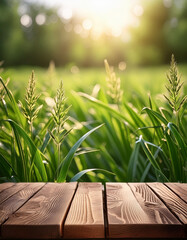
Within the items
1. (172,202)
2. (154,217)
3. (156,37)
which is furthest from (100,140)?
(156,37)

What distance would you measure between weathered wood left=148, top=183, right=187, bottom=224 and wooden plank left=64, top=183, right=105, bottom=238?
0.24 m

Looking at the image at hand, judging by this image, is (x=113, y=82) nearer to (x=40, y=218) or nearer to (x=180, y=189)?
(x=180, y=189)

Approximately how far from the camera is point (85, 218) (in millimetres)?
888

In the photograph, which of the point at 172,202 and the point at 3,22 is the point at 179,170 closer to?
the point at 172,202

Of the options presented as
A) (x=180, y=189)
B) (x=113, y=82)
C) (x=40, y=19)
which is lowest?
(x=180, y=189)

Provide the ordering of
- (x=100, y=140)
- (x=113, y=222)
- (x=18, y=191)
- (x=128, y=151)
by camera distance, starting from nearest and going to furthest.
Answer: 1. (x=113, y=222)
2. (x=18, y=191)
3. (x=128, y=151)
4. (x=100, y=140)

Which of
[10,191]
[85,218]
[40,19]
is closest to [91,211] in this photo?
[85,218]

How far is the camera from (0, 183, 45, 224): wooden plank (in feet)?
3.12

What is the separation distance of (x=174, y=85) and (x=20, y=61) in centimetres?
2380

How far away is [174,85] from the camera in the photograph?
1386 mm

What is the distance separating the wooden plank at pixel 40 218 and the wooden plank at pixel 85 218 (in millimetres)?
24

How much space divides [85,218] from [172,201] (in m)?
0.37

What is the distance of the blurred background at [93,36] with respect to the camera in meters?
19.5

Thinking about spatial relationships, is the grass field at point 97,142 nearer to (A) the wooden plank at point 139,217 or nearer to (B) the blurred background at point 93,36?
(A) the wooden plank at point 139,217
